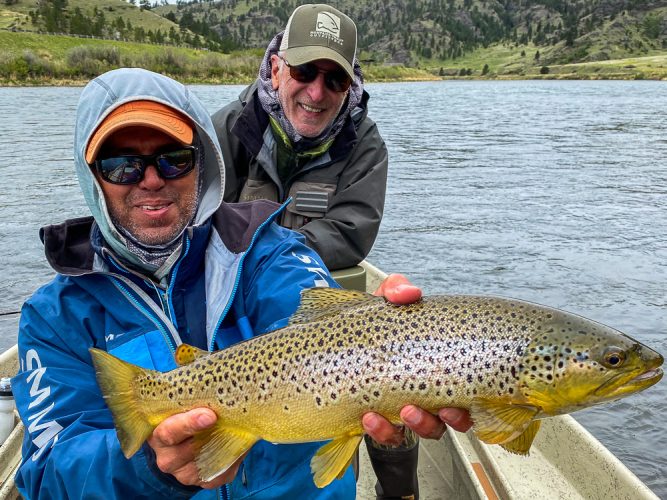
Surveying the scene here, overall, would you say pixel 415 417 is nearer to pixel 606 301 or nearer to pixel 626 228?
pixel 606 301

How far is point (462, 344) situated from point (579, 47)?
161 metres

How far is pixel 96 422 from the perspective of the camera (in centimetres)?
265

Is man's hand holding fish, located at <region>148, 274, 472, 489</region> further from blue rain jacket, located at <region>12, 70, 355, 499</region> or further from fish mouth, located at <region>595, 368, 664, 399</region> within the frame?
fish mouth, located at <region>595, 368, 664, 399</region>

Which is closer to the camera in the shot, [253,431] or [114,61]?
[253,431]

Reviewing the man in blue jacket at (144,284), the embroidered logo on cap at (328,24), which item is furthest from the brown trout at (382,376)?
the embroidered logo on cap at (328,24)

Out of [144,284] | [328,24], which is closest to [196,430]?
[144,284]

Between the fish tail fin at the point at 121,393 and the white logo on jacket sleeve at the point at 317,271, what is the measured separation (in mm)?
863

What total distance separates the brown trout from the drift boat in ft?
5.29

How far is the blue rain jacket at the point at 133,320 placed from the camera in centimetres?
243

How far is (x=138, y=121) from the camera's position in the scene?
2691 mm

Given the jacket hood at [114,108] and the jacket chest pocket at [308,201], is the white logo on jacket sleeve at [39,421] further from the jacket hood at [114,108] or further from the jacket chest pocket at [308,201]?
the jacket chest pocket at [308,201]

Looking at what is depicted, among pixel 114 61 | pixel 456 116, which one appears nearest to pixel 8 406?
pixel 456 116

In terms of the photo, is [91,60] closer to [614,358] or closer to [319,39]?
[319,39]

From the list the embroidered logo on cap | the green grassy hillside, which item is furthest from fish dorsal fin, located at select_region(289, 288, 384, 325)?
the green grassy hillside
